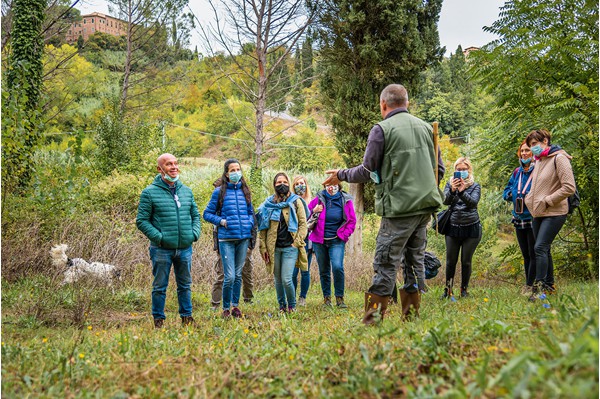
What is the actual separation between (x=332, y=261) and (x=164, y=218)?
9.01 feet

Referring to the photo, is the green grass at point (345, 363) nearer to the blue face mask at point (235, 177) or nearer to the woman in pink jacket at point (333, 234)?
the blue face mask at point (235, 177)

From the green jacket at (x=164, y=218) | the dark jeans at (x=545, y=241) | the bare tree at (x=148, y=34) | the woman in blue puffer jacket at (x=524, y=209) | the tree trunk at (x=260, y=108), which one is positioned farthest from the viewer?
the bare tree at (x=148, y=34)

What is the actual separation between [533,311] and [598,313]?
55.3 inches

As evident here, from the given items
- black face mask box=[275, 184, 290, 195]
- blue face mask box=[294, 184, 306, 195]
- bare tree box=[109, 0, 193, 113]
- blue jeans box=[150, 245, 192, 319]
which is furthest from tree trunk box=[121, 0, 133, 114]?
blue jeans box=[150, 245, 192, 319]

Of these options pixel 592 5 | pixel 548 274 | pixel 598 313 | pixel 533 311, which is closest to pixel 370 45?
pixel 592 5

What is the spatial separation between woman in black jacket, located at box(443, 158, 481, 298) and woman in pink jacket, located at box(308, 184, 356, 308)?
1.49m

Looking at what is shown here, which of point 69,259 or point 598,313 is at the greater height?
point 598,313

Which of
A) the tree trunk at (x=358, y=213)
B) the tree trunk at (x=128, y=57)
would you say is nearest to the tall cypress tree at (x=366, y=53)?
the tree trunk at (x=358, y=213)

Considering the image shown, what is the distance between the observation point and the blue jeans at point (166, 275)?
19.2 ft

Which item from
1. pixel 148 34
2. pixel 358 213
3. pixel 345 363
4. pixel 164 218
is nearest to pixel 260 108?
pixel 358 213

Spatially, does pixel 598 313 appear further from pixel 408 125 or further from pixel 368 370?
pixel 408 125

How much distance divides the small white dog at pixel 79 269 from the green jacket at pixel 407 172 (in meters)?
5.52

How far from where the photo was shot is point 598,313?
2631mm

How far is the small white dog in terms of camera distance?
25.9 feet
